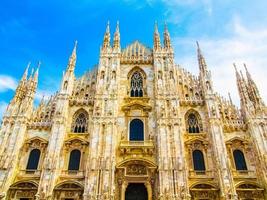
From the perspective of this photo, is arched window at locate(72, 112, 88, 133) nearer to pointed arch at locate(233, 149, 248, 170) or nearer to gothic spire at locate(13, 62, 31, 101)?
gothic spire at locate(13, 62, 31, 101)

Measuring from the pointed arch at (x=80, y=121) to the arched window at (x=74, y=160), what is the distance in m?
2.17

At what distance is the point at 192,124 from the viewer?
966 inches

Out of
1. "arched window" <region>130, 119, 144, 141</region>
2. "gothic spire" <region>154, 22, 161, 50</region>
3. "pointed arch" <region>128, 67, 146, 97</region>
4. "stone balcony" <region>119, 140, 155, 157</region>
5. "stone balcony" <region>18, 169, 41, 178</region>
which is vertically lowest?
"stone balcony" <region>18, 169, 41, 178</region>

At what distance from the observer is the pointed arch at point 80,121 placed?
2441cm

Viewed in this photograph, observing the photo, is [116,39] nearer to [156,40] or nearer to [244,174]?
[156,40]

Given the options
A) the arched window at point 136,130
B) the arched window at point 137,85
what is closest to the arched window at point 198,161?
the arched window at point 136,130

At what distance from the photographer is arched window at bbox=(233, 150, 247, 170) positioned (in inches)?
866

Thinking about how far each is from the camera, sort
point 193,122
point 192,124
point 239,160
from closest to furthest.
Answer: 1. point 239,160
2. point 192,124
3. point 193,122

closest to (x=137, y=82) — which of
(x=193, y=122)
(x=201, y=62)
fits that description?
(x=201, y=62)

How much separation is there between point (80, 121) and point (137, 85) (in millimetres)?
6958

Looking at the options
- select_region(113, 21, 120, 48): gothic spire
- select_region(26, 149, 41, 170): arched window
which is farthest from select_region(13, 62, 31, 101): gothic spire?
select_region(113, 21, 120, 48): gothic spire

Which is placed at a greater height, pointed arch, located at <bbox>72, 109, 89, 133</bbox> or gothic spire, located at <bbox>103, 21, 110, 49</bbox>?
gothic spire, located at <bbox>103, 21, 110, 49</bbox>

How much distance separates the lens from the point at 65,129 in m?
23.5

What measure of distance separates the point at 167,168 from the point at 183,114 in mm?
5980
